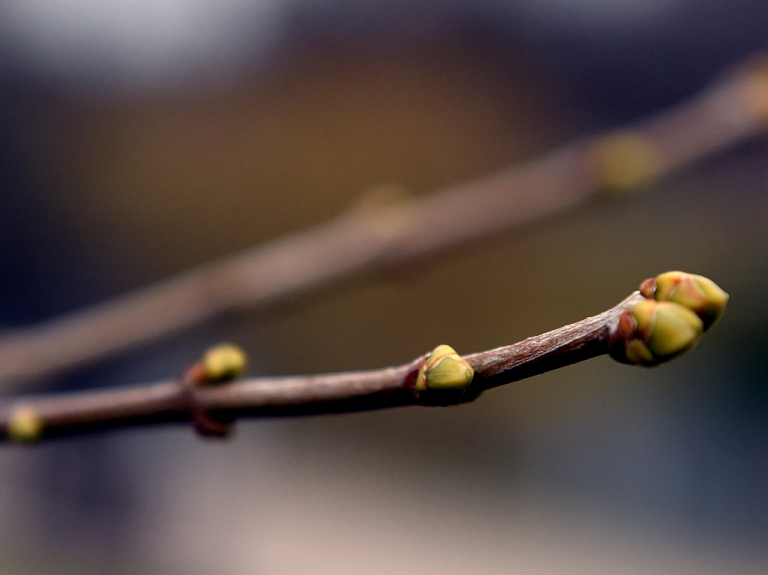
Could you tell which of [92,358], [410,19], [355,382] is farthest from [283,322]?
[355,382]

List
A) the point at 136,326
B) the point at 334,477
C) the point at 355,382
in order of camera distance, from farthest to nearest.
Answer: the point at 334,477 < the point at 136,326 < the point at 355,382

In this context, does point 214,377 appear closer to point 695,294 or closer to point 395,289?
point 695,294

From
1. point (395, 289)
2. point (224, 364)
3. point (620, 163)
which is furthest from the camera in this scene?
point (395, 289)

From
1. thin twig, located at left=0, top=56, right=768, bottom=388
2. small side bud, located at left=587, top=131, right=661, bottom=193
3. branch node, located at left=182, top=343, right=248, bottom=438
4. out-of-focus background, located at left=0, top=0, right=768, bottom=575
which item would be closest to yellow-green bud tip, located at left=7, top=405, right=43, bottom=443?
branch node, located at left=182, top=343, right=248, bottom=438

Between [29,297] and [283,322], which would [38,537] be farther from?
[283,322]

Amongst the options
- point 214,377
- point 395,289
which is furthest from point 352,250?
point 395,289

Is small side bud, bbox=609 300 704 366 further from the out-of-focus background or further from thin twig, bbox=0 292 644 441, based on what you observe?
the out-of-focus background
